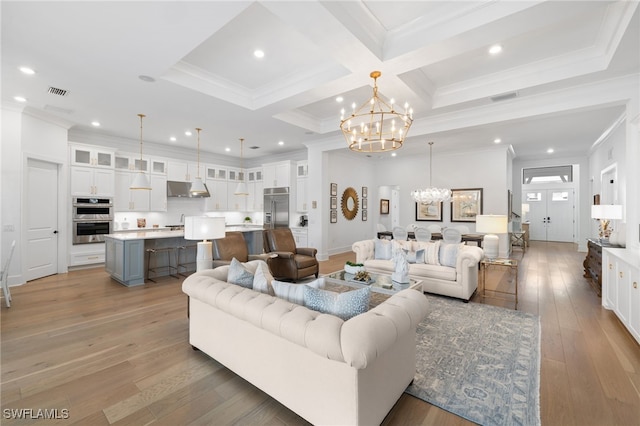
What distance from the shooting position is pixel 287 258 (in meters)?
5.03

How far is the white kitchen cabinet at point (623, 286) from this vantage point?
2.89m

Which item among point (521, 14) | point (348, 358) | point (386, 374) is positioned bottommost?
point (386, 374)

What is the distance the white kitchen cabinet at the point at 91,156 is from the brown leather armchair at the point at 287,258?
4.41 metres

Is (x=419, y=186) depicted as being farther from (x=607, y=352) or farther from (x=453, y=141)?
(x=607, y=352)

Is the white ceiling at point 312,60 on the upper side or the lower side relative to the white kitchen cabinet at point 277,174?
upper

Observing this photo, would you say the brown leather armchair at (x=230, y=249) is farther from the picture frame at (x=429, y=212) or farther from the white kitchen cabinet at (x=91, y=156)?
the picture frame at (x=429, y=212)

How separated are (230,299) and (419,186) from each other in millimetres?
8073

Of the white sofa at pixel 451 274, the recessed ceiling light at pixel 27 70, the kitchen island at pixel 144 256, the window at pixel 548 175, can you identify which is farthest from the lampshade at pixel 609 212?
the recessed ceiling light at pixel 27 70

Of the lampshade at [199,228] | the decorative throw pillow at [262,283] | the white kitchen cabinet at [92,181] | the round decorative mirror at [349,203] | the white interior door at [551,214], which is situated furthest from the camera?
the white interior door at [551,214]

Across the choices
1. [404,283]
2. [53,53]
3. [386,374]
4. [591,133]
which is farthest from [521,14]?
[591,133]

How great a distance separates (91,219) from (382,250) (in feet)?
20.9

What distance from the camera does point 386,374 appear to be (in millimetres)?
1782

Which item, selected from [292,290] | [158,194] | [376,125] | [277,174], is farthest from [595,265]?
[158,194]

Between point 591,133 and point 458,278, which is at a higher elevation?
point 591,133
